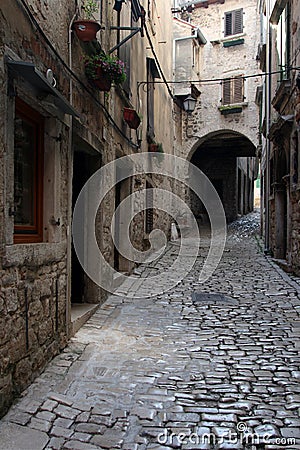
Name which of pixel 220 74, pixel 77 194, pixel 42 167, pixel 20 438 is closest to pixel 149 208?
pixel 77 194

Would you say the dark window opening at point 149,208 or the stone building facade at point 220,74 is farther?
the stone building facade at point 220,74

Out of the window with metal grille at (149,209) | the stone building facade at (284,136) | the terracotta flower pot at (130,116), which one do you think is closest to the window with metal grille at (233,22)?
the stone building facade at (284,136)

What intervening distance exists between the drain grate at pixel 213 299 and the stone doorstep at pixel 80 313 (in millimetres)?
1654

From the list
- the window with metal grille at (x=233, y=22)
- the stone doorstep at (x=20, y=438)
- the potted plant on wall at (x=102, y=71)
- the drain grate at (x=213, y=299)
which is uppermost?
the window with metal grille at (x=233, y=22)

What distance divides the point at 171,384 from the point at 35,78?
260 centimetres

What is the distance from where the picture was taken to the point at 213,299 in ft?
21.2

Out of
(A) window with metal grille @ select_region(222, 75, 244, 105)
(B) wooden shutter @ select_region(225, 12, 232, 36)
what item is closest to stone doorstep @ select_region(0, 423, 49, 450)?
(A) window with metal grille @ select_region(222, 75, 244, 105)

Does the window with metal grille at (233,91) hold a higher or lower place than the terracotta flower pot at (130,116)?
higher

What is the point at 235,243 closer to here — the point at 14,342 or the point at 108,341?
the point at 108,341

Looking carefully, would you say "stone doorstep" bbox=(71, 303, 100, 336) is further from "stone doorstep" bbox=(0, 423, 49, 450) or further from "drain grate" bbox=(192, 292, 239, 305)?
"stone doorstep" bbox=(0, 423, 49, 450)

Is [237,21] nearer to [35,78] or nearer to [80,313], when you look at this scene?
[80,313]

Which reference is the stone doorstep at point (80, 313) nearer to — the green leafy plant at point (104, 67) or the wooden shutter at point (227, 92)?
the green leafy plant at point (104, 67)

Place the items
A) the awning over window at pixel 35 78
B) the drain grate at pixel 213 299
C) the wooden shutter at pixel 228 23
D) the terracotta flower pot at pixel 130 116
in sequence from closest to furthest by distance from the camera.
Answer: the awning over window at pixel 35 78
the drain grate at pixel 213 299
the terracotta flower pot at pixel 130 116
the wooden shutter at pixel 228 23

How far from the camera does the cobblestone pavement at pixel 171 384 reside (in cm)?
264
